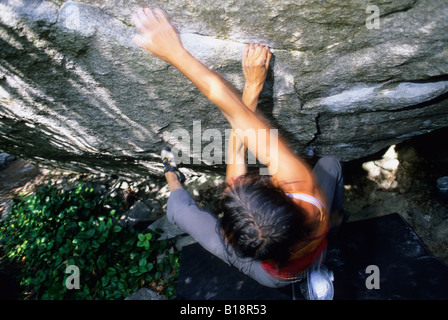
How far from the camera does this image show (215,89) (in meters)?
1.75

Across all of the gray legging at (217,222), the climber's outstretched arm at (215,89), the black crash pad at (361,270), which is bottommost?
the black crash pad at (361,270)

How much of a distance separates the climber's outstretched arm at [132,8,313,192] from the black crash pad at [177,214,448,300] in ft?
4.45

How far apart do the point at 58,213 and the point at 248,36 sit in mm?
3664

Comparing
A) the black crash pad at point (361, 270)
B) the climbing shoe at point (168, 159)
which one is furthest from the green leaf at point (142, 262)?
the climbing shoe at point (168, 159)

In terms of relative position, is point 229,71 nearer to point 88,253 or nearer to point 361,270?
point 361,270

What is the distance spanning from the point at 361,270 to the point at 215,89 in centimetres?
223

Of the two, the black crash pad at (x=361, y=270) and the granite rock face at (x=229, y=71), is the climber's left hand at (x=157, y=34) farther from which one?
the black crash pad at (x=361, y=270)

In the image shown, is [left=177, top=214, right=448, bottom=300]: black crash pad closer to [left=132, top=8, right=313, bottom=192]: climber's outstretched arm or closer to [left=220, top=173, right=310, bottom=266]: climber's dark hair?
[left=220, top=173, right=310, bottom=266]: climber's dark hair

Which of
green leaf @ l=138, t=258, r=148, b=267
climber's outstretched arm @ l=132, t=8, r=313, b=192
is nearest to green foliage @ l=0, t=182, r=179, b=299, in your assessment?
green leaf @ l=138, t=258, r=148, b=267

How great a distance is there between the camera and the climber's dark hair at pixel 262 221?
54.9 inches

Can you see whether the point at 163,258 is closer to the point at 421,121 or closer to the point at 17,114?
the point at 17,114

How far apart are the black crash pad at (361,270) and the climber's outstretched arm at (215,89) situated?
1.36m

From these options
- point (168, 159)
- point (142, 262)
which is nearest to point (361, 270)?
point (168, 159)

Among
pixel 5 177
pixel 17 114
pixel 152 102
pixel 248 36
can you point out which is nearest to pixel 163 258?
pixel 152 102
